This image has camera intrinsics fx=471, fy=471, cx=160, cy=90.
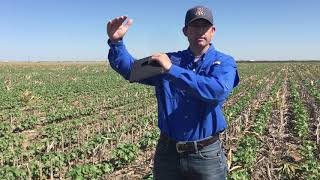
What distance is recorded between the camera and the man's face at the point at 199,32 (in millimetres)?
3318

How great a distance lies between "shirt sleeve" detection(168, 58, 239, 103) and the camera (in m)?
2.92

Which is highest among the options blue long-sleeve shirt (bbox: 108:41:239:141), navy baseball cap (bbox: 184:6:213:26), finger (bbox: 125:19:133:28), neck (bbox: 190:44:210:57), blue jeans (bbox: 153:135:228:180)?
navy baseball cap (bbox: 184:6:213:26)

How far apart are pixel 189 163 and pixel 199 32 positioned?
3.09 feet

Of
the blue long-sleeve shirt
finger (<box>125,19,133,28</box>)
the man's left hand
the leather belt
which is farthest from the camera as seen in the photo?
finger (<box>125,19,133,28</box>)

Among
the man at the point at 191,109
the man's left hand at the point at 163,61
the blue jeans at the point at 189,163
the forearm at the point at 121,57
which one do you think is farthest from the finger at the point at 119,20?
the blue jeans at the point at 189,163

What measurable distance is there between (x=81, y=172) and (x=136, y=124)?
6.04 metres

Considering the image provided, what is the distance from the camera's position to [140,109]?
1777 cm

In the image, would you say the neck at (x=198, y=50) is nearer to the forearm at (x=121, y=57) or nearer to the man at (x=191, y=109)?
the man at (x=191, y=109)

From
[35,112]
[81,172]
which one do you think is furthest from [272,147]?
[35,112]

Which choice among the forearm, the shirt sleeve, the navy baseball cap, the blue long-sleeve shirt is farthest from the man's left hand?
the forearm

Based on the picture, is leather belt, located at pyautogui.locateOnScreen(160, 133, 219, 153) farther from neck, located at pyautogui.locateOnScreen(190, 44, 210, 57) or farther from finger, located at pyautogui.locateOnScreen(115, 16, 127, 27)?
finger, located at pyautogui.locateOnScreen(115, 16, 127, 27)

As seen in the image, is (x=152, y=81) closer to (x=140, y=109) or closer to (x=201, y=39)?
(x=201, y=39)

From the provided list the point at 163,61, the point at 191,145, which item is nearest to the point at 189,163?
the point at 191,145

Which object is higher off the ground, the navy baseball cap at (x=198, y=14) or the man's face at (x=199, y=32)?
the navy baseball cap at (x=198, y=14)
